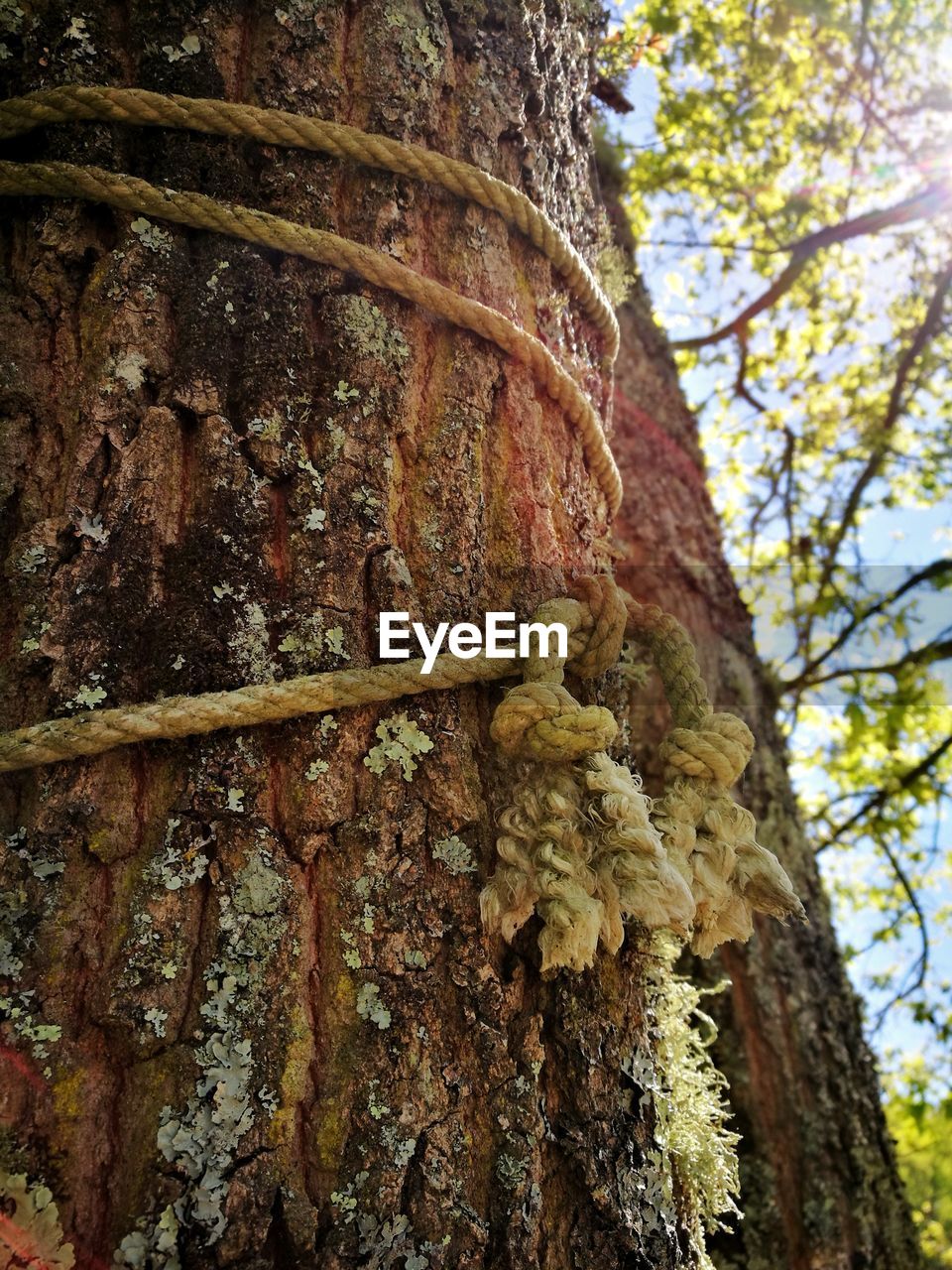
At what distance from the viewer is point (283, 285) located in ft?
3.41

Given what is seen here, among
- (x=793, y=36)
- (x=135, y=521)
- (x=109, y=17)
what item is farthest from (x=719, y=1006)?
(x=793, y=36)

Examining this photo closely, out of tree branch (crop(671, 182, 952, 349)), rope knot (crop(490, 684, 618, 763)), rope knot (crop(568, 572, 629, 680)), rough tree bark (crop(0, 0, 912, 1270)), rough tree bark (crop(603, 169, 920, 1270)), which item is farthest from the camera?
tree branch (crop(671, 182, 952, 349))

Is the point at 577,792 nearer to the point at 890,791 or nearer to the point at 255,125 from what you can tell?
the point at 255,125

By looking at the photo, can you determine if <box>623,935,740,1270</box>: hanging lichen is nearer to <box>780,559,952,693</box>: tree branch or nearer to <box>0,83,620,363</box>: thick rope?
<box>0,83,620,363</box>: thick rope

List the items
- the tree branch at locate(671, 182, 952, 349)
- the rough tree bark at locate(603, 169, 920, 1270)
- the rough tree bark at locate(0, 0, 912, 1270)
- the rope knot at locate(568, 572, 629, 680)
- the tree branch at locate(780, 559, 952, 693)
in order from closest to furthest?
the rough tree bark at locate(0, 0, 912, 1270) < the rope knot at locate(568, 572, 629, 680) < the rough tree bark at locate(603, 169, 920, 1270) < the tree branch at locate(671, 182, 952, 349) < the tree branch at locate(780, 559, 952, 693)

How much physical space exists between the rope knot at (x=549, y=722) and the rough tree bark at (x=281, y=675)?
7cm

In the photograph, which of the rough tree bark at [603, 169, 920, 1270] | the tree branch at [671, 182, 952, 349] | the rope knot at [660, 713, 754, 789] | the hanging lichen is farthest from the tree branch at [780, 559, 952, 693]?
the rope knot at [660, 713, 754, 789]

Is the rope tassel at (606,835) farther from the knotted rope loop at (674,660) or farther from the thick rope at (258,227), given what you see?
the thick rope at (258,227)

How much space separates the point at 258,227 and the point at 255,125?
5.3 inches

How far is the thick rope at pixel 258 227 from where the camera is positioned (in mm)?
994

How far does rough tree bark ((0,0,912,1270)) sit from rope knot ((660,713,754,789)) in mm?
133

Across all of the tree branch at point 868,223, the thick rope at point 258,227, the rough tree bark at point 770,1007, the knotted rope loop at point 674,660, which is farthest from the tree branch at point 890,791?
the thick rope at point 258,227

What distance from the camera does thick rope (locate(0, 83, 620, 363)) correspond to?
101 centimetres

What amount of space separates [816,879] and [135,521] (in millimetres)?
2361
